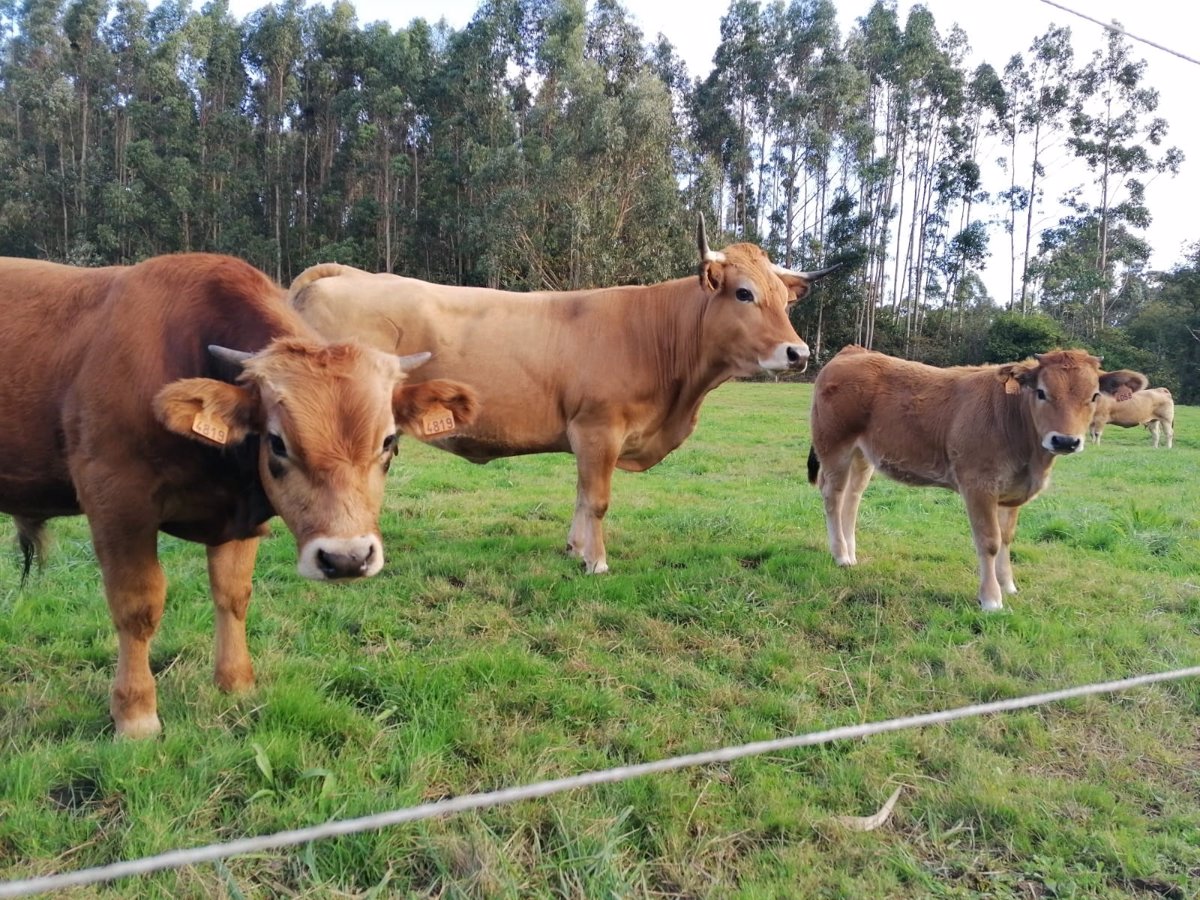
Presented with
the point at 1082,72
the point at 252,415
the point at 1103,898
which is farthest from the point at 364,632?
the point at 1082,72

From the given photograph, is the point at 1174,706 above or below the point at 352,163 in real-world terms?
below

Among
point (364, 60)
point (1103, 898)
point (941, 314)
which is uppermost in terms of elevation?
point (364, 60)

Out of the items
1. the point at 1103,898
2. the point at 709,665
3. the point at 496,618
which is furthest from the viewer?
the point at 496,618

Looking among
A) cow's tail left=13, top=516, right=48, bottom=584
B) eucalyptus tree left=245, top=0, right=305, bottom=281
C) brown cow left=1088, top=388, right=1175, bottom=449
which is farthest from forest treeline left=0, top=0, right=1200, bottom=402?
cow's tail left=13, top=516, right=48, bottom=584

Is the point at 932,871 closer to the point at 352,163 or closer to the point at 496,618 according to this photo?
the point at 496,618

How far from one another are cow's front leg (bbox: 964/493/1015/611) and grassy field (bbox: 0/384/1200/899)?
171mm

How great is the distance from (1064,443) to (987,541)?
2.76 ft

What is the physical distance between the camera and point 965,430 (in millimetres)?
6133

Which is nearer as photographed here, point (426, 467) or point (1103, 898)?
point (1103, 898)

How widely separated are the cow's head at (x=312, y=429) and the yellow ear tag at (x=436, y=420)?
19 cm

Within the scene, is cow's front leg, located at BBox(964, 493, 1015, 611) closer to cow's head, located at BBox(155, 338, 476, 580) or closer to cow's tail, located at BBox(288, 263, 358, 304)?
cow's head, located at BBox(155, 338, 476, 580)

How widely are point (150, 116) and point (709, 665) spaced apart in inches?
1878

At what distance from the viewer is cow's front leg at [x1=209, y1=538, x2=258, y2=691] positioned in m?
3.63

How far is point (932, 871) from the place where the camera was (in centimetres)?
268
